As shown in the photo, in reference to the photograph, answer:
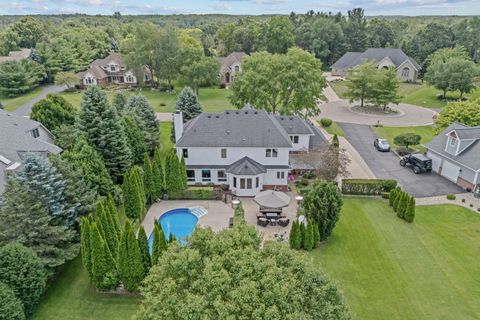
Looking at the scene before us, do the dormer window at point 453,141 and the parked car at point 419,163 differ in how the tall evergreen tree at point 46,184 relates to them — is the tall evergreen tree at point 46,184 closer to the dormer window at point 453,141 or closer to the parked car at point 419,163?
the parked car at point 419,163

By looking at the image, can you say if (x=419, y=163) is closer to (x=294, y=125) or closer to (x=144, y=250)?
(x=294, y=125)

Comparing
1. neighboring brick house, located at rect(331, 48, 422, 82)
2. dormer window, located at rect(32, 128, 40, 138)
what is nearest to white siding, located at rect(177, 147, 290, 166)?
dormer window, located at rect(32, 128, 40, 138)

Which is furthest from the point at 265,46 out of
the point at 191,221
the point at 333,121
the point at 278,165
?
the point at 191,221

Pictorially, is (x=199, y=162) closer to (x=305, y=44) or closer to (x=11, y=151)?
(x=11, y=151)

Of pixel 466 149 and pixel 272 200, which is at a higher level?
pixel 466 149

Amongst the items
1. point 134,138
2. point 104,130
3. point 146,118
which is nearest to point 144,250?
point 104,130

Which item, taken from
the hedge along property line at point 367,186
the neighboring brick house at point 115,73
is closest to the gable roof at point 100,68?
the neighboring brick house at point 115,73
